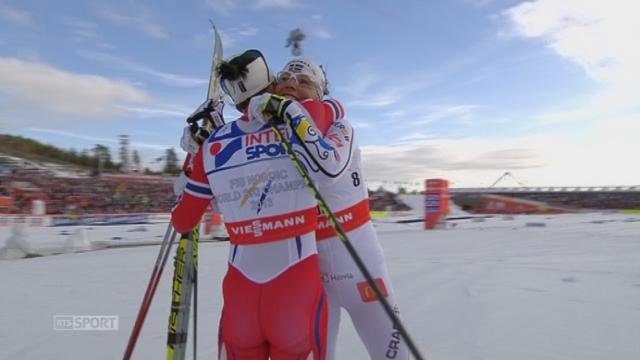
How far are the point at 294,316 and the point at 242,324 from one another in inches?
8.4

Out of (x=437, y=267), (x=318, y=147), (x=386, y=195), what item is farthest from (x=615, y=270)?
(x=386, y=195)

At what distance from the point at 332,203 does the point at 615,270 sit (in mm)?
6048

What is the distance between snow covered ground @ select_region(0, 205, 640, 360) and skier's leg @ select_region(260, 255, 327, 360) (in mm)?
1852

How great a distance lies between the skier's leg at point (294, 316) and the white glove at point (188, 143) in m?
0.73

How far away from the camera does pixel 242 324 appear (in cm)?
182

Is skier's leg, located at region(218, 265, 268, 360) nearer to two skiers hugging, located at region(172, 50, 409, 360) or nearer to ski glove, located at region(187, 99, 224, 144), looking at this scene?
two skiers hugging, located at region(172, 50, 409, 360)

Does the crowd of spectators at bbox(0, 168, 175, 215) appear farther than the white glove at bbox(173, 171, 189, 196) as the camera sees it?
Yes

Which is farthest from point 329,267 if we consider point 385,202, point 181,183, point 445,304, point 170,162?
point 170,162

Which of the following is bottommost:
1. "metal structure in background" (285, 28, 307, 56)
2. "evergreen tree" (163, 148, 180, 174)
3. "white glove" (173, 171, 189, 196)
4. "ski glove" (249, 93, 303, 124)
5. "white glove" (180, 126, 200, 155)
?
"white glove" (173, 171, 189, 196)

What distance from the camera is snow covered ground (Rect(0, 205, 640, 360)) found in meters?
3.65

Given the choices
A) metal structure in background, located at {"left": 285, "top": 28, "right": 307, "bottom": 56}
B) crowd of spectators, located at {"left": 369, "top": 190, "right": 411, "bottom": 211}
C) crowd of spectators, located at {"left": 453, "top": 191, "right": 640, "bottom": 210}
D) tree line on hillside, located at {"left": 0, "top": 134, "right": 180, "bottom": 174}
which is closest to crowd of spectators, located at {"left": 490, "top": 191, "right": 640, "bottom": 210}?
crowd of spectators, located at {"left": 453, "top": 191, "right": 640, "bottom": 210}

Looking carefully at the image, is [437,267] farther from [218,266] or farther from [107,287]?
[107,287]

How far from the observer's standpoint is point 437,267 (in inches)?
292

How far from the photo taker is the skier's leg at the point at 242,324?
180 centimetres
